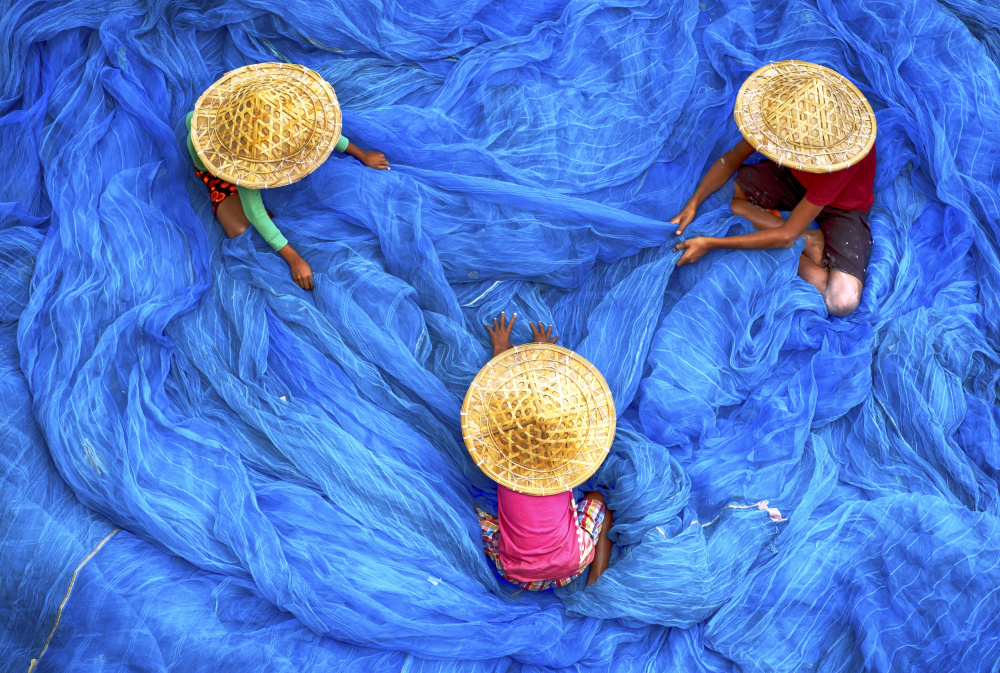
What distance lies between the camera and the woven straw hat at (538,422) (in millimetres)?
2180

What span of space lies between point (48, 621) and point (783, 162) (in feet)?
8.54

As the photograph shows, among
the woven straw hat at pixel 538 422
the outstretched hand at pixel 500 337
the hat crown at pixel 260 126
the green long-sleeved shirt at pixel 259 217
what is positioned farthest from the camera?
the outstretched hand at pixel 500 337

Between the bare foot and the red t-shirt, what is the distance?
0.42ft

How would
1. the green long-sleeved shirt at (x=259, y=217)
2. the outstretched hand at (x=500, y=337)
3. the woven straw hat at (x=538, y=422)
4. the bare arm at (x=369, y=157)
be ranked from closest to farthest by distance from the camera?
the woven straw hat at (x=538, y=422)
the green long-sleeved shirt at (x=259, y=217)
the outstretched hand at (x=500, y=337)
the bare arm at (x=369, y=157)

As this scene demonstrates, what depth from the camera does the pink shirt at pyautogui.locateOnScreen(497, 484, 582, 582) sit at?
2227 millimetres

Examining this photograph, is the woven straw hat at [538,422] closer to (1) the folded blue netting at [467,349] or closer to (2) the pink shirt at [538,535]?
(2) the pink shirt at [538,535]

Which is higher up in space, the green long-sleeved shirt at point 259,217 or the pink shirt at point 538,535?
the green long-sleeved shirt at point 259,217

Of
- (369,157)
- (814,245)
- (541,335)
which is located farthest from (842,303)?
(369,157)

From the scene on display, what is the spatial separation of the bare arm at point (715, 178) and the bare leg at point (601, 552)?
1.03 meters

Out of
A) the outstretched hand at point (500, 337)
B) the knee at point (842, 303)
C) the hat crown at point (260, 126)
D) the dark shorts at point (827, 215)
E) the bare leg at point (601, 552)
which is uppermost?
the hat crown at point (260, 126)

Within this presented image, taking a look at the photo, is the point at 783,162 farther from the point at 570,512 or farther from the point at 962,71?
the point at 570,512

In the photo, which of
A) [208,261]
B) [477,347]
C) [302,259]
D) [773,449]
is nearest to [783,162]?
[773,449]

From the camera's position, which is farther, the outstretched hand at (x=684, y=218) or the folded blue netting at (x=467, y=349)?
the outstretched hand at (x=684, y=218)

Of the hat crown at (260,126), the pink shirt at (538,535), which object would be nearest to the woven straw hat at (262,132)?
the hat crown at (260,126)
